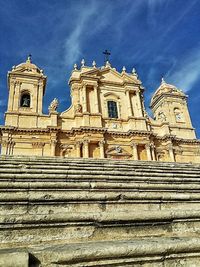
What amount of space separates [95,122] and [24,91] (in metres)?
6.94

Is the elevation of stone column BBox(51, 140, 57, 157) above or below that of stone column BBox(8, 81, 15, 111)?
below

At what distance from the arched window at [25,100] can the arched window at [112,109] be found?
23.7ft

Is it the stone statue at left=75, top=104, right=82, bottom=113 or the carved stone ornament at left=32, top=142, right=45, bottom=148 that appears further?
the stone statue at left=75, top=104, right=82, bottom=113

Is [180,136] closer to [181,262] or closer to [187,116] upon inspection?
[187,116]

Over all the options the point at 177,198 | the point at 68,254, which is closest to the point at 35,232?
the point at 68,254

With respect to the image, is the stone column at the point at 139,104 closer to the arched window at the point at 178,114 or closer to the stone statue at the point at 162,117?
the stone statue at the point at 162,117

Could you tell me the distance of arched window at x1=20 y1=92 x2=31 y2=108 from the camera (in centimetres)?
2223

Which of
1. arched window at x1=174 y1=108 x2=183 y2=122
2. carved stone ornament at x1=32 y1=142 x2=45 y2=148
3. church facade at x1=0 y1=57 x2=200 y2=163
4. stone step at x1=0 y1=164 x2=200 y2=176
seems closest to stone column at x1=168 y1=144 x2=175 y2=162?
church facade at x1=0 y1=57 x2=200 y2=163

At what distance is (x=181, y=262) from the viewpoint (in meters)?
2.57

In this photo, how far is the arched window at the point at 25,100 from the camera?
22234 millimetres

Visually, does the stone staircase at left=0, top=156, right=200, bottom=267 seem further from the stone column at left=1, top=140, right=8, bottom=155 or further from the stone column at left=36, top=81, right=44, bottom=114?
the stone column at left=36, top=81, right=44, bottom=114

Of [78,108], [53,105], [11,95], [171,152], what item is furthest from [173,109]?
[11,95]

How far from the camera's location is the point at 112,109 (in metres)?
24.1

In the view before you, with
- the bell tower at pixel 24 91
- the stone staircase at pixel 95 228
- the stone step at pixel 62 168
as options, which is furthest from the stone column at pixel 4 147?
the stone staircase at pixel 95 228
